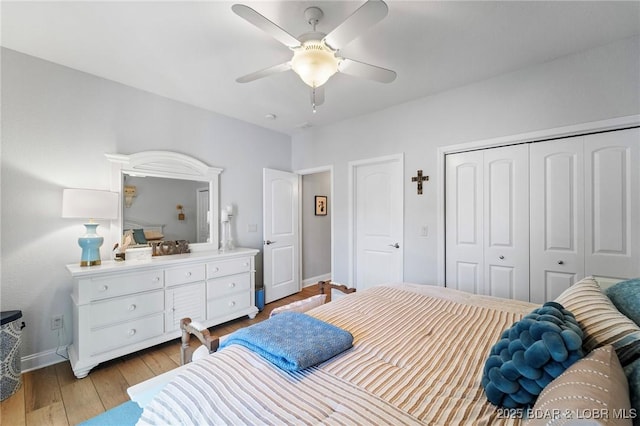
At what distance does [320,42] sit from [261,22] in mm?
368

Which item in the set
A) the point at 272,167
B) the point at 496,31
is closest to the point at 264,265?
the point at 272,167

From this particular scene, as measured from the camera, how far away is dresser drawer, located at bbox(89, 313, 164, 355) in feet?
6.96

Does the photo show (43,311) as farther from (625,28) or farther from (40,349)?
(625,28)

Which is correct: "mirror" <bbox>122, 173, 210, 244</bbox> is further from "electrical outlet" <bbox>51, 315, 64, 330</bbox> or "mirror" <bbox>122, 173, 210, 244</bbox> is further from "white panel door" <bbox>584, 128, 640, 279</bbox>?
"white panel door" <bbox>584, 128, 640, 279</bbox>

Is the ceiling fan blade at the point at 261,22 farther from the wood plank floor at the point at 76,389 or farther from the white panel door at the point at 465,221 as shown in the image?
the wood plank floor at the point at 76,389

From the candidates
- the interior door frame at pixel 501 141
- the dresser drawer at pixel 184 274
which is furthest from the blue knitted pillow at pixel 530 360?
the dresser drawer at pixel 184 274

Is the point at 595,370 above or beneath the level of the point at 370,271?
above

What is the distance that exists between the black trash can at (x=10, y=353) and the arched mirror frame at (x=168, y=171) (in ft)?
2.88

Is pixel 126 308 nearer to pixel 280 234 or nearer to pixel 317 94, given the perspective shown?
pixel 280 234

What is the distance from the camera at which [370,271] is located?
11.4ft

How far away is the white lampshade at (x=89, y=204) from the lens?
2125 millimetres

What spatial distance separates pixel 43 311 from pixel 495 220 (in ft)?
13.6

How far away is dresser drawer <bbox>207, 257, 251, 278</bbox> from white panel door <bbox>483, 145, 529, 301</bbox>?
8.57 ft

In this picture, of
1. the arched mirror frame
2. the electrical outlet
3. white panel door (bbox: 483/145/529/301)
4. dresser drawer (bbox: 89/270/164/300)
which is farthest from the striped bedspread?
the arched mirror frame
